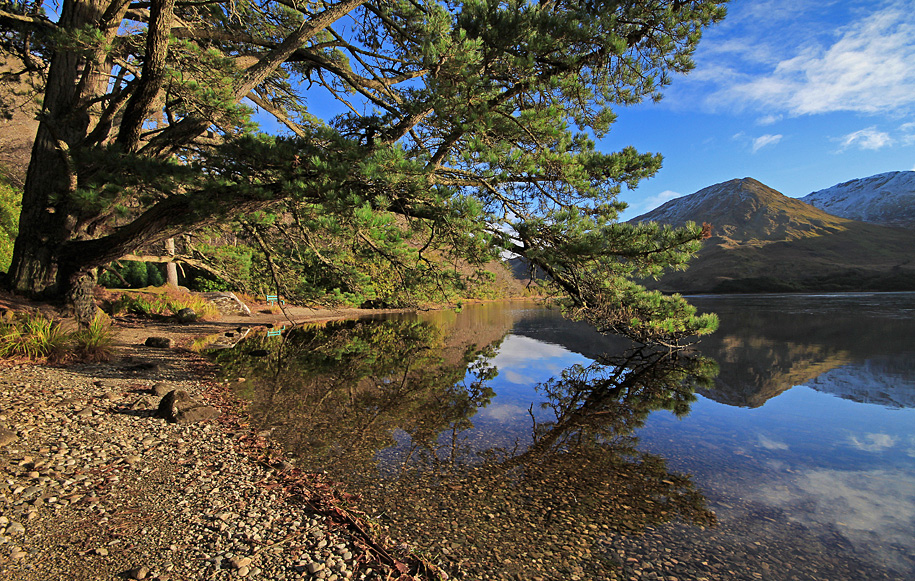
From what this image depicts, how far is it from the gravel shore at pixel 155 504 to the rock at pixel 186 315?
12026 mm

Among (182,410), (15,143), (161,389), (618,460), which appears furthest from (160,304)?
(15,143)

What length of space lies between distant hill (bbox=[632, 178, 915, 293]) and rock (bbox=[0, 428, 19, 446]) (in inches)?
1729

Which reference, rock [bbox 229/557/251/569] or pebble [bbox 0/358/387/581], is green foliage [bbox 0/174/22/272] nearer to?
pebble [bbox 0/358/387/581]

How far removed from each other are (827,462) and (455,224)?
5122mm

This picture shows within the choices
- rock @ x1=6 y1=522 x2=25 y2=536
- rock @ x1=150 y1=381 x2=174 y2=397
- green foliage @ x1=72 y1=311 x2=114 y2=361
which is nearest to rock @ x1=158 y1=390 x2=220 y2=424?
rock @ x1=150 y1=381 x2=174 y2=397

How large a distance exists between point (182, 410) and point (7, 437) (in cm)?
141

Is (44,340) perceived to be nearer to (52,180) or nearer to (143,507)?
(52,180)

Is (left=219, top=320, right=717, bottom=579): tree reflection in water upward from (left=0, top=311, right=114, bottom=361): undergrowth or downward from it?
downward

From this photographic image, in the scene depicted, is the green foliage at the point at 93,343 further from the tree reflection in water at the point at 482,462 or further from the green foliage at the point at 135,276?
the green foliage at the point at 135,276

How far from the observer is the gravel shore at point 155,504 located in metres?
2.04

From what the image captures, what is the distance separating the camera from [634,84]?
6.06 meters

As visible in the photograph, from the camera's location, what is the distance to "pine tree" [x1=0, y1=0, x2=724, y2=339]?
191 inches

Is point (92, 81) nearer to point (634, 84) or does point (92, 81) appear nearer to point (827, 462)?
point (634, 84)

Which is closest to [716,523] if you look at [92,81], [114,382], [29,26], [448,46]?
[448,46]
